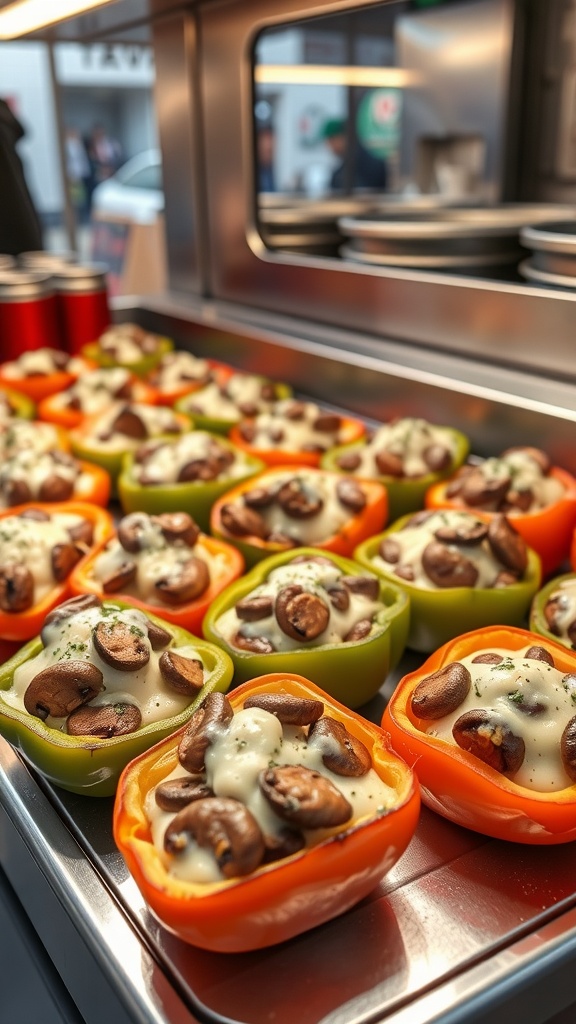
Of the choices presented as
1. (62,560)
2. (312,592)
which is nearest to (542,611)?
(312,592)

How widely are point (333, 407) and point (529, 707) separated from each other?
1.37 m

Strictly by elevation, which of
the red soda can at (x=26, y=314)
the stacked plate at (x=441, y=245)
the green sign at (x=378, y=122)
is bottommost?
the red soda can at (x=26, y=314)

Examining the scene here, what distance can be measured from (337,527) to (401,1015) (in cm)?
94

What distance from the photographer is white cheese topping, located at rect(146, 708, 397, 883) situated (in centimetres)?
81

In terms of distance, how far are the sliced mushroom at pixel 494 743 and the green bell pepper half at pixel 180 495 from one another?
0.98 meters

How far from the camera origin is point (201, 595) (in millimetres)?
1432

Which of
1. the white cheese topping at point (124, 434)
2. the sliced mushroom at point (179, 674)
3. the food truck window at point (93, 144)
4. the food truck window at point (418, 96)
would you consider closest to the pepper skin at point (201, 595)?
the sliced mushroom at point (179, 674)

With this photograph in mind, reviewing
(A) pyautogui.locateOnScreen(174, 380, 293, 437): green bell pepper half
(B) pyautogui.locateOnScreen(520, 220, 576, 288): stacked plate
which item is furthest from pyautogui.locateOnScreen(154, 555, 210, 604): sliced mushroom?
(B) pyautogui.locateOnScreen(520, 220, 576, 288): stacked plate

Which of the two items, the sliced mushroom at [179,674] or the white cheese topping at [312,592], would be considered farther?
the white cheese topping at [312,592]

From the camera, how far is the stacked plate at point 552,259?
5.70ft

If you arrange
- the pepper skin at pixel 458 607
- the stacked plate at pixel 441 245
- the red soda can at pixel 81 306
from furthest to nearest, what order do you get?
1. the red soda can at pixel 81 306
2. the stacked plate at pixel 441 245
3. the pepper skin at pixel 458 607

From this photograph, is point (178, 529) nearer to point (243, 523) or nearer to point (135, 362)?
point (243, 523)

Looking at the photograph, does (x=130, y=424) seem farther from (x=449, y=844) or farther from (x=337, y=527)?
(x=449, y=844)

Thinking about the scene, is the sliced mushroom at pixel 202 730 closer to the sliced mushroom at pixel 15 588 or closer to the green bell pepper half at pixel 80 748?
the green bell pepper half at pixel 80 748
